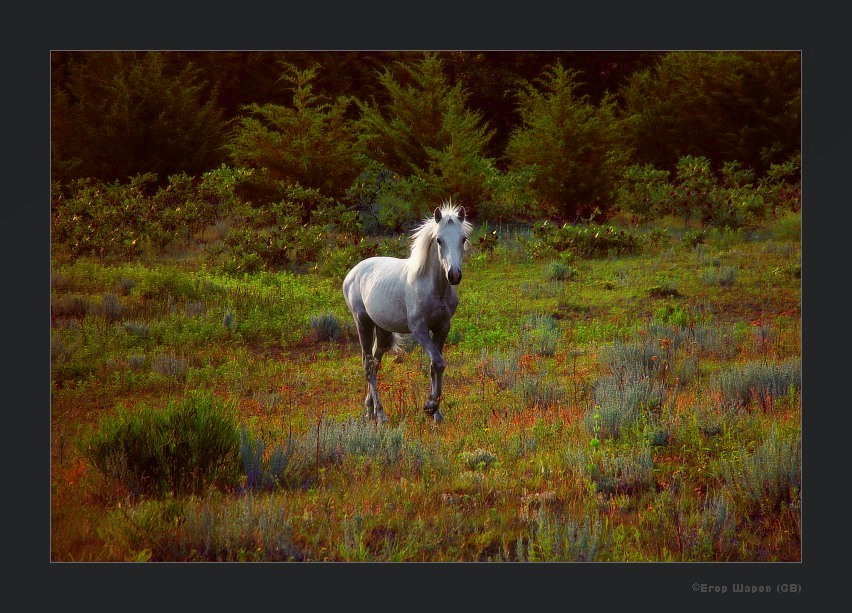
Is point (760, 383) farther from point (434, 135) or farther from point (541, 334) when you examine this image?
point (434, 135)

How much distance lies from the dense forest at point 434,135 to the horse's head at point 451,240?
9.13 ft

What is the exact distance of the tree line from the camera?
1049cm

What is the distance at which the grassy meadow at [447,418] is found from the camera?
19.3ft

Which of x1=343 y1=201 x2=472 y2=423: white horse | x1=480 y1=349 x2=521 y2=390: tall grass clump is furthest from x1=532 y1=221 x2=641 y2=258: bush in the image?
x1=343 y1=201 x2=472 y2=423: white horse

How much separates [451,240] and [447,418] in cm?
184

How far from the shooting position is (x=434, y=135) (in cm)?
1320

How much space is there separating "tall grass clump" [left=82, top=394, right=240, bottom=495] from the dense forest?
4233 millimetres

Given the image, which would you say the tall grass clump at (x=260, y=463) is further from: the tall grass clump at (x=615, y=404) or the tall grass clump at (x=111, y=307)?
the tall grass clump at (x=111, y=307)

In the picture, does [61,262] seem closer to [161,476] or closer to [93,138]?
[93,138]

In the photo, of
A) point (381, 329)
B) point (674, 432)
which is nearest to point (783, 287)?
point (674, 432)

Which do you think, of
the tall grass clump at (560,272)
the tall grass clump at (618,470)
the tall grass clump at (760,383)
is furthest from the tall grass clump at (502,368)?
the tall grass clump at (560,272)

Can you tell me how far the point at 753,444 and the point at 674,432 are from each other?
2.17 ft

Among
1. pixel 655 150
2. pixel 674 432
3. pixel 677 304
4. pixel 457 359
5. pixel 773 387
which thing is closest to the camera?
pixel 674 432

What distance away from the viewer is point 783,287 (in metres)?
10.5
